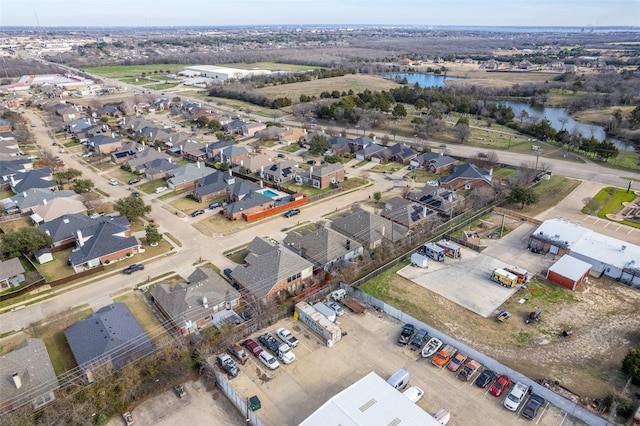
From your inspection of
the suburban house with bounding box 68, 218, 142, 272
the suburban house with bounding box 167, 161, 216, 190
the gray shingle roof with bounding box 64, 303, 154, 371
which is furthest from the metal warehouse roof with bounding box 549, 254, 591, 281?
the suburban house with bounding box 167, 161, 216, 190

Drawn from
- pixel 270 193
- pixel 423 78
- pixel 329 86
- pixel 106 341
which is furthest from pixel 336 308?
pixel 423 78

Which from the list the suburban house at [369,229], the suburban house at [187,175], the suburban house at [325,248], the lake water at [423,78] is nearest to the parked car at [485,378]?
the suburban house at [325,248]

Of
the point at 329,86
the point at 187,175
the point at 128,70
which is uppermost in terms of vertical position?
the point at 128,70

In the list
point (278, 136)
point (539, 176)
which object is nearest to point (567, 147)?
point (539, 176)

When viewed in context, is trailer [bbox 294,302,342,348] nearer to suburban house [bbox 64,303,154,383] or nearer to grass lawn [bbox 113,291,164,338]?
grass lawn [bbox 113,291,164,338]

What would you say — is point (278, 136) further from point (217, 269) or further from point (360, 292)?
point (360, 292)

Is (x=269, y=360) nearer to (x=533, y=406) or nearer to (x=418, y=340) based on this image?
(x=418, y=340)

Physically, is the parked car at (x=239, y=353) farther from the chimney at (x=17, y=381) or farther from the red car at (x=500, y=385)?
the red car at (x=500, y=385)
